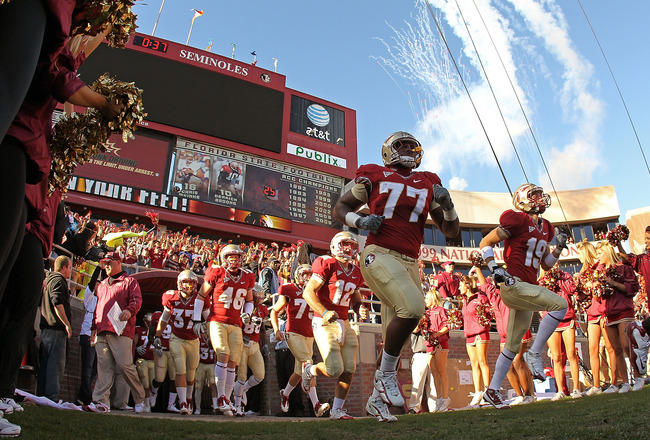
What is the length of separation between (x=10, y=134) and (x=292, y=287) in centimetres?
625

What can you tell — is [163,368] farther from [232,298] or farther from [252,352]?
[232,298]

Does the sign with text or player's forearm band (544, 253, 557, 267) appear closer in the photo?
player's forearm band (544, 253, 557, 267)

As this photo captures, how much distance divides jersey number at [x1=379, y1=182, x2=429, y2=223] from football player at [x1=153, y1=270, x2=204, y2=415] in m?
4.52

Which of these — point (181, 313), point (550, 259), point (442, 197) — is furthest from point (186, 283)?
point (550, 259)

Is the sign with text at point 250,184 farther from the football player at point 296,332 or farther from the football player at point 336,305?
the football player at point 336,305

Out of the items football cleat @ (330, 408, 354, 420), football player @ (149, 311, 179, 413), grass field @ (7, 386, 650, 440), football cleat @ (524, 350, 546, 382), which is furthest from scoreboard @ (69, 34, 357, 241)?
grass field @ (7, 386, 650, 440)

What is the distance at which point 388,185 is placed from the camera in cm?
471

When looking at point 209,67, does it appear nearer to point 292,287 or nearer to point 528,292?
point 292,287

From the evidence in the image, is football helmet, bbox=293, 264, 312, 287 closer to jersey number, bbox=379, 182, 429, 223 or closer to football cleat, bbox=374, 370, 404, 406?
jersey number, bbox=379, 182, 429, 223

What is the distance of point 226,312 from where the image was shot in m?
7.66

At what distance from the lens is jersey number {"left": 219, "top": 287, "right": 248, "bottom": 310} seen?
767 centimetres

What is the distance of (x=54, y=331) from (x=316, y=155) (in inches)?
986

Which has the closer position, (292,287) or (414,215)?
(414,215)

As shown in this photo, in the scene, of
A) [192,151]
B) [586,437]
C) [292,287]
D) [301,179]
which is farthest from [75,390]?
[301,179]
